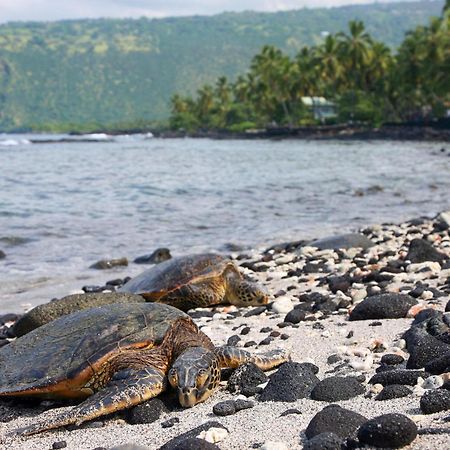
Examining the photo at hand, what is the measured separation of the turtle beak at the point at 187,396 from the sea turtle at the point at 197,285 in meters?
3.37

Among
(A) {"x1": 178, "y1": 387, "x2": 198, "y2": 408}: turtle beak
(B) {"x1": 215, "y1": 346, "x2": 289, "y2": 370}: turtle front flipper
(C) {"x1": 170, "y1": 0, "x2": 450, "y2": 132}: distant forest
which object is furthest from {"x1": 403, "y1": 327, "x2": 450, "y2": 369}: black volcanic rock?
(C) {"x1": 170, "y1": 0, "x2": 450, "y2": 132}: distant forest

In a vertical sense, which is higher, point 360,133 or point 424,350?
point 424,350

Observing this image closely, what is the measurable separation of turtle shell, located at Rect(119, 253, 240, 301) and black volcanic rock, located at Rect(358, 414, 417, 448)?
15.2 feet

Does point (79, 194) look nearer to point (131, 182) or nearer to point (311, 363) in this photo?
point (131, 182)

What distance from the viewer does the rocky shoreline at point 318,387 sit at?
10.3ft

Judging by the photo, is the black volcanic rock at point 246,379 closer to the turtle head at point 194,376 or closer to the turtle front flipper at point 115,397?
the turtle head at point 194,376

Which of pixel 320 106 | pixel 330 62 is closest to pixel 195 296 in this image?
pixel 330 62

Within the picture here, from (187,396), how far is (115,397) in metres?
0.42

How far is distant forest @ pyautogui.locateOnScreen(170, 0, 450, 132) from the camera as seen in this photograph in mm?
75688

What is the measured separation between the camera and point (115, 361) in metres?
4.29

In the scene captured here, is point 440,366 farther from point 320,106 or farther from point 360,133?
point 320,106

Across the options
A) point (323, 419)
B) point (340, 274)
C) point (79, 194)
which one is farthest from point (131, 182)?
point (323, 419)

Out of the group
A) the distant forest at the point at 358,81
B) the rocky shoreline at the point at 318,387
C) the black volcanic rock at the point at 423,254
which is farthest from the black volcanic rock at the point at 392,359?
the distant forest at the point at 358,81

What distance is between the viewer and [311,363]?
4523mm
